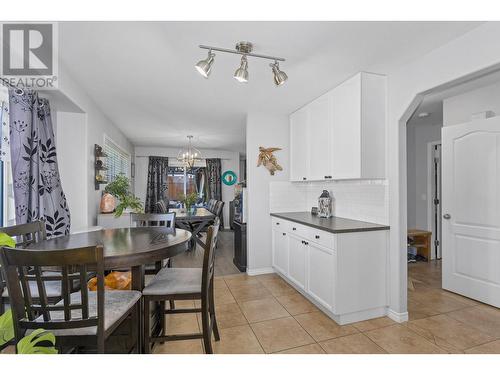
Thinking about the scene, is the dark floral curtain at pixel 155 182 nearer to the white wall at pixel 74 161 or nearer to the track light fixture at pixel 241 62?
the white wall at pixel 74 161

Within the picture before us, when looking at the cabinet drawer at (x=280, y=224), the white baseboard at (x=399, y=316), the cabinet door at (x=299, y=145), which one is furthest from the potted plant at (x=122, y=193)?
the white baseboard at (x=399, y=316)

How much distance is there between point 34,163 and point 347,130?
2.87 meters

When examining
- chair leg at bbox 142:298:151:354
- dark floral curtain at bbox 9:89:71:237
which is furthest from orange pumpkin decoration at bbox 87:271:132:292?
dark floral curtain at bbox 9:89:71:237

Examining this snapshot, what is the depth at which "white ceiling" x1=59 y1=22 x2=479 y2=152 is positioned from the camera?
70.2 inches

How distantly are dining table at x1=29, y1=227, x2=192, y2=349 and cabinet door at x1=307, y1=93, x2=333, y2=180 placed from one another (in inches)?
67.4

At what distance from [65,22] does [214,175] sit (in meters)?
5.96

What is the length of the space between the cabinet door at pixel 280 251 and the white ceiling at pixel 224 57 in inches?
67.7

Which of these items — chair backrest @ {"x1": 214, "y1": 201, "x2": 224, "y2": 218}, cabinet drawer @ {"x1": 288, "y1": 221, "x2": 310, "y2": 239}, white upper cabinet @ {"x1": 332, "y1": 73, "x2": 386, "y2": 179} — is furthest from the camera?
chair backrest @ {"x1": 214, "y1": 201, "x2": 224, "y2": 218}

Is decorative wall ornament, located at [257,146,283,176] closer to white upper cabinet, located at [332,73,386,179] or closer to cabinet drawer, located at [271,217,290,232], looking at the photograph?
cabinet drawer, located at [271,217,290,232]

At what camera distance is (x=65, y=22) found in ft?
5.66

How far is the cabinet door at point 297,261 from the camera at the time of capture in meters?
2.81
